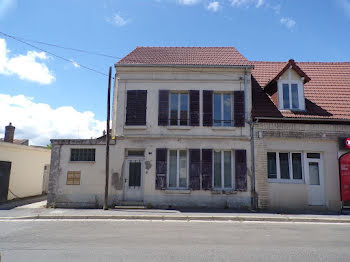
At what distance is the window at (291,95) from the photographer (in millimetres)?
12734

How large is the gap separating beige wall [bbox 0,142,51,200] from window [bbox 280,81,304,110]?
576 inches

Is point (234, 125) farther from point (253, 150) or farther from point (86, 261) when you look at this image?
point (86, 261)

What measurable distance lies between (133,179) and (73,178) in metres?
2.81

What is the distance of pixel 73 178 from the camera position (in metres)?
12.0

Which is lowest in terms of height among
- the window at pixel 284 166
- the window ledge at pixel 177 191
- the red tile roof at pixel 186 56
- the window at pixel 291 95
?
the window ledge at pixel 177 191

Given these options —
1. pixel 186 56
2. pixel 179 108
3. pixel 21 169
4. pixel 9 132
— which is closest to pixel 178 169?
pixel 179 108

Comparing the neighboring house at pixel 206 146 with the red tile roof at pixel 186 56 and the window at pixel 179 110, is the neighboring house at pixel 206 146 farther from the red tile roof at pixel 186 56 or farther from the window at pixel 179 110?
the red tile roof at pixel 186 56

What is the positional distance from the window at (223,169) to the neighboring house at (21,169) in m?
10.9

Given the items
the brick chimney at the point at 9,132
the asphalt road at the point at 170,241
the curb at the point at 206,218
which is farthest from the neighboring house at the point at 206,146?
the brick chimney at the point at 9,132

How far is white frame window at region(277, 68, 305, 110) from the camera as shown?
12.7 m

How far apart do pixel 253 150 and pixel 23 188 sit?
13.2 m

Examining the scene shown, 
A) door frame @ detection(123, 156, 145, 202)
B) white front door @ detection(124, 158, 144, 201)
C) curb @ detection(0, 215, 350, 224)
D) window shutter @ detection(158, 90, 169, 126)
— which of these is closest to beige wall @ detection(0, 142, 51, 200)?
curb @ detection(0, 215, 350, 224)

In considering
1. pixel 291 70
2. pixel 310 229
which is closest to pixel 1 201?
pixel 310 229

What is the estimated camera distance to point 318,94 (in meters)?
13.7
